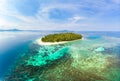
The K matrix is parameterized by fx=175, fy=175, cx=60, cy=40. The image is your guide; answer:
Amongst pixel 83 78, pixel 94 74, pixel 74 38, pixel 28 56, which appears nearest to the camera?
pixel 83 78

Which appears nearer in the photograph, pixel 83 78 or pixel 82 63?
pixel 83 78

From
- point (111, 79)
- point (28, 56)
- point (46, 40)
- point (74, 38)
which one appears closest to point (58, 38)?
point (46, 40)

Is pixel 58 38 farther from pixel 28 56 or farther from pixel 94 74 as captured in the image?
pixel 94 74

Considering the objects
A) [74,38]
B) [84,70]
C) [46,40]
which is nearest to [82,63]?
[84,70]

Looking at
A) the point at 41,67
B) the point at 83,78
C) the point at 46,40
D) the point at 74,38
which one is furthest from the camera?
the point at 74,38

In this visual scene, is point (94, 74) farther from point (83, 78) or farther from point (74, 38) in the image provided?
point (74, 38)

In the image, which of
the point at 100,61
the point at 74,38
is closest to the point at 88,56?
the point at 100,61

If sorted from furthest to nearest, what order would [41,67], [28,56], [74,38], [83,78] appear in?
1. [74,38]
2. [28,56]
3. [41,67]
4. [83,78]

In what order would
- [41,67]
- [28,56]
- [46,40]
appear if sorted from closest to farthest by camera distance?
1. [41,67]
2. [28,56]
3. [46,40]

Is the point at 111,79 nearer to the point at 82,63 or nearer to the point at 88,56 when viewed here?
the point at 82,63
